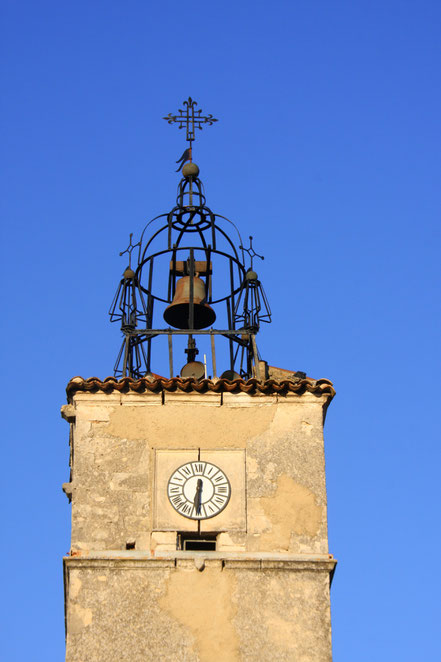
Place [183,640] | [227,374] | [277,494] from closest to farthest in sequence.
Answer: [183,640]
[277,494]
[227,374]

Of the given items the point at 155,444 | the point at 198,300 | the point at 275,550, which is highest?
the point at 198,300

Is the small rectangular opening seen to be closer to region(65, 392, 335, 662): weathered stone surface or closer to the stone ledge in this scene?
region(65, 392, 335, 662): weathered stone surface

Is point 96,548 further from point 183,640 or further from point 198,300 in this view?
point 198,300

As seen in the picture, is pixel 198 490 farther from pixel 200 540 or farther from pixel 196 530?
pixel 200 540

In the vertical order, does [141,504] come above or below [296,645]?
above

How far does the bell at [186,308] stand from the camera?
23188 millimetres

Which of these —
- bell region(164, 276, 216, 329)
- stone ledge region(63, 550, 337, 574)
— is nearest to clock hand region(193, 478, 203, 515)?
stone ledge region(63, 550, 337, 574)

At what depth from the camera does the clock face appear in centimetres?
2045

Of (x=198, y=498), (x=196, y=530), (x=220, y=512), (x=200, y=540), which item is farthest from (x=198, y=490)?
(x=200, y=540)

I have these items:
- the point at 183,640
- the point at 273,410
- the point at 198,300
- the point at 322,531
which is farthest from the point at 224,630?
the point at 198,300

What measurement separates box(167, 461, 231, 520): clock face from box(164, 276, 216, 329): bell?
128 inches

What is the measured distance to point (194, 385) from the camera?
2123cm

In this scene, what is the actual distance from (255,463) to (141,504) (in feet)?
5.54

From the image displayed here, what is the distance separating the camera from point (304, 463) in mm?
20906
